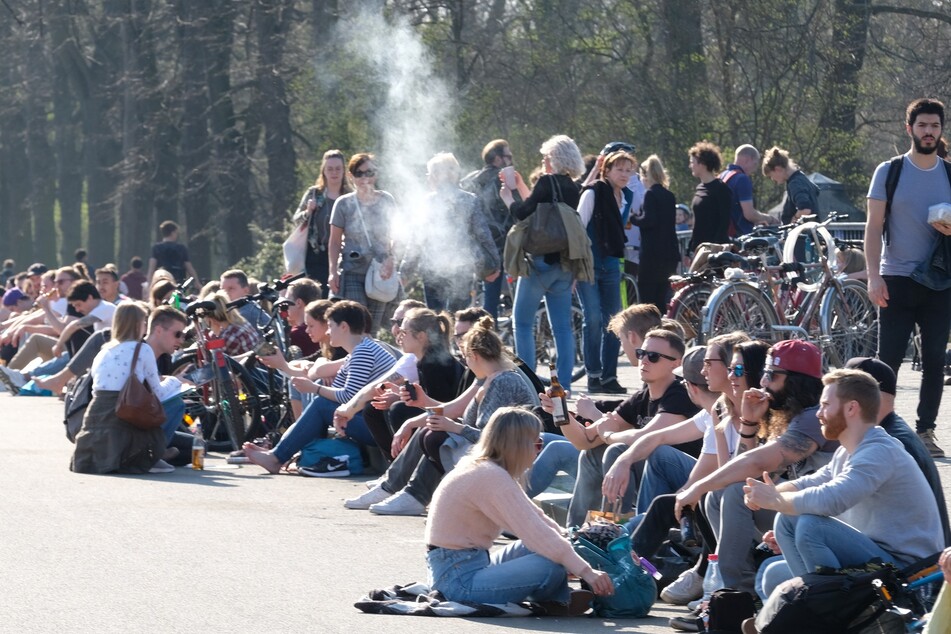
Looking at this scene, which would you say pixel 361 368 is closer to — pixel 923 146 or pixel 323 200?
pixel 923 146

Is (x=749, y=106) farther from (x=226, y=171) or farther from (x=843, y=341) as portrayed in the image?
(x=226, y=171)

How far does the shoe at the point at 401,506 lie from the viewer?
31.5ft

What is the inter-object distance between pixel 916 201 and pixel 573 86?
1446 centimetres

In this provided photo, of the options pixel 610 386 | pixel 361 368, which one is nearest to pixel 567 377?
pixel 610 386

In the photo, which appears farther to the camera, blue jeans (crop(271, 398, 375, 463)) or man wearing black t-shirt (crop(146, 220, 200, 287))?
man wearing black t-shirt (crop(146, 220, 200, 287))

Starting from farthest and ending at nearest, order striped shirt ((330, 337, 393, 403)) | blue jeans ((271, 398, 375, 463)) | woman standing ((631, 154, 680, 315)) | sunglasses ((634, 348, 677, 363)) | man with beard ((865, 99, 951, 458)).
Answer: woman standing ((631, 154, 680, 315))
blue jeans ((271, 398, 375, 463))
striped shirt ((330, 337, 393, 403))
man with beard ((865, 99, 951, 458))
sunglasses ((634, 348, 677, 363))

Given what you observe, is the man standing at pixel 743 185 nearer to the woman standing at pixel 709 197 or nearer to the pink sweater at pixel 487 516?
the woman standing at pixel 709 197

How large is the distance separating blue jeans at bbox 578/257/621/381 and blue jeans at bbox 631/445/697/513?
19.3 ft

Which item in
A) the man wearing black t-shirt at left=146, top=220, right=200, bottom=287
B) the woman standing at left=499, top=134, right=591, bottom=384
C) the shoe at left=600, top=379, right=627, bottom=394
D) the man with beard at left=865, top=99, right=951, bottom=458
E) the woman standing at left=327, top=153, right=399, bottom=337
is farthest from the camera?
the man wearing black t-shirt at left=146, top=220, right=200, bottom=287

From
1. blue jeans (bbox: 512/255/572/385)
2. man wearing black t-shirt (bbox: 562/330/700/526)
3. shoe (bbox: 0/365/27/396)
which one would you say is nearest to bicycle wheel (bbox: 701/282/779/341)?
blue jeans (bbox: 512/255/572/385)

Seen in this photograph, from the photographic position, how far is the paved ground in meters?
6.64

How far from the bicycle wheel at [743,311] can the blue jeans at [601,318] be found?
108cm

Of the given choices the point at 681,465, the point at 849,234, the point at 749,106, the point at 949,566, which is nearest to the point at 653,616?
the point at 681,465

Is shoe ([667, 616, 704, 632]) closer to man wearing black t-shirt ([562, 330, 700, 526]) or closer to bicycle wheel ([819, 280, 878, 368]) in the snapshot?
man wearing black t-shirt ([562, 330, 700, 526])
